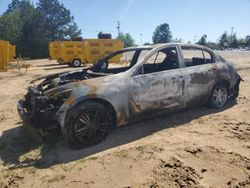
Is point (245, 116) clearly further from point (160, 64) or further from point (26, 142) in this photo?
point (26, 142)

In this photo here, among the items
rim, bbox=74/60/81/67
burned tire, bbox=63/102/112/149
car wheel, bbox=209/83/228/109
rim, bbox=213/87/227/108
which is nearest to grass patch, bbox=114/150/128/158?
burned tire, bbox=63/102/112/149

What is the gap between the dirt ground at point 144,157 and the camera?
3.69 metres

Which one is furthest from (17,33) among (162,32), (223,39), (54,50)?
(223,39)

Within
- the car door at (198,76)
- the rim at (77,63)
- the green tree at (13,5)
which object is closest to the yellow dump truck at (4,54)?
the rim at (77,63)

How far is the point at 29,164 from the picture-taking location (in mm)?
4293

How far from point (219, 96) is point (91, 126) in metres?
3.55

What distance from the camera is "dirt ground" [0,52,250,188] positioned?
369 centimetres

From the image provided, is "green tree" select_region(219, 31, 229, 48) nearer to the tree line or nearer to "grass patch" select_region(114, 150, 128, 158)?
the tree line

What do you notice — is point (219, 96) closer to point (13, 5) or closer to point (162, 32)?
point (13, 5)

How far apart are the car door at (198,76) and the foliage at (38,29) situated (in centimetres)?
4650

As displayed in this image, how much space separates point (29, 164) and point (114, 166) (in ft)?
4.49

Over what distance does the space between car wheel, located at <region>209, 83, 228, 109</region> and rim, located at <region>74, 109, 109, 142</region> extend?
300cm

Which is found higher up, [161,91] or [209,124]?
[161,91]

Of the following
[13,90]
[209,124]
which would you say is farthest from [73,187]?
[13,90]
